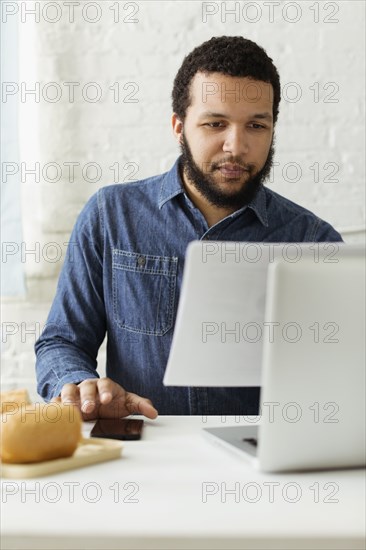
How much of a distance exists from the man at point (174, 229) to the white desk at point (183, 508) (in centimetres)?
64

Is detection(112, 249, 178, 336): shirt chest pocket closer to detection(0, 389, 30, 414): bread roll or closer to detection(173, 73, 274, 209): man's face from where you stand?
detection(173, 73, 274, 209): man's face

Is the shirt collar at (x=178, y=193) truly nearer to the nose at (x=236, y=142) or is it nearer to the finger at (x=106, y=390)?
the nose at (x=236, y=142)

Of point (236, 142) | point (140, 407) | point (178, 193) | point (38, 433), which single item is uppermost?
point (236, 142)

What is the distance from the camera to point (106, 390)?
47.6 inches

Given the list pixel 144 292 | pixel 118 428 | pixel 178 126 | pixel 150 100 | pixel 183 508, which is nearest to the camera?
pixel 183 508

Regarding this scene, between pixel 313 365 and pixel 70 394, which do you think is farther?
pixel 70 394

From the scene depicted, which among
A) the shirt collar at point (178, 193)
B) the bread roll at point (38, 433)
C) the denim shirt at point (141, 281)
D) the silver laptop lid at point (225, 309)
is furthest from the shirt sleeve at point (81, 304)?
the bread roll at point (38, 433)

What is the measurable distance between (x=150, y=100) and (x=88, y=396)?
1.27 m

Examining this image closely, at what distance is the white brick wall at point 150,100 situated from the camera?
2.29m

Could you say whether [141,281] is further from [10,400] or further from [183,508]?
[183,508]

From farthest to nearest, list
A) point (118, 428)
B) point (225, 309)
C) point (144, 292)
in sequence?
point (144, 292) → point (118, 428) → point (225, 309)

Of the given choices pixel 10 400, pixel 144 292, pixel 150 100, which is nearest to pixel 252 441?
pixel 10 400

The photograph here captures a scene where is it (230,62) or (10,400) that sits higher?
(230,62)

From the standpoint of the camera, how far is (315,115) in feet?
7.57
